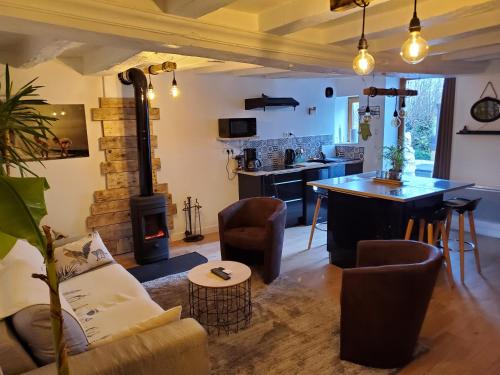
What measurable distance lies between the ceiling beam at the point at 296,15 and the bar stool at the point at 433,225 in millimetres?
2158

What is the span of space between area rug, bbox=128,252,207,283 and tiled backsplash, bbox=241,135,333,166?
2067mm

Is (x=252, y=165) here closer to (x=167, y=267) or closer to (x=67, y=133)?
(x=167, y=267)

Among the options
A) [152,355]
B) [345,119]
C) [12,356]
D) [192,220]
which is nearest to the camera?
[12,356]

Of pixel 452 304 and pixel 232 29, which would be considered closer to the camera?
pixel 232 29

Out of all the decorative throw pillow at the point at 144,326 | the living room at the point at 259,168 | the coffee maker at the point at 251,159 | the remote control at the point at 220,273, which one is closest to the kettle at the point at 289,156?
the living room at the point at 259,168

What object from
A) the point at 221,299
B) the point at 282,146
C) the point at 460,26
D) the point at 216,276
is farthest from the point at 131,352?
the point at 282,146

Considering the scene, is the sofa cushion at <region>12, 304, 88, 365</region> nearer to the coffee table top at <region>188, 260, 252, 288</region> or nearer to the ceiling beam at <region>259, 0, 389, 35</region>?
the coffee table top at <region>188, 260, 252, 288</region>

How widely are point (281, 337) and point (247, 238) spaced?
120cm

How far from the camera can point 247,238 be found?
390 centimetres

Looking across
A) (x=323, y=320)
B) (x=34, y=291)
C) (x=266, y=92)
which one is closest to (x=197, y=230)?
(x=266, y=92)

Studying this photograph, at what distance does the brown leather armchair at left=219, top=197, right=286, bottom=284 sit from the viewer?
3820 millimetres

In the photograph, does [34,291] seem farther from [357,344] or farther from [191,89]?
[191,89]

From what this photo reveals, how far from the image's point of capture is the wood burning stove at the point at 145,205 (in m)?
4.36

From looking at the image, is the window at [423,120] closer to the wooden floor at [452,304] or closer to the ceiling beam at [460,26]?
the wooden floor at [452,304]
